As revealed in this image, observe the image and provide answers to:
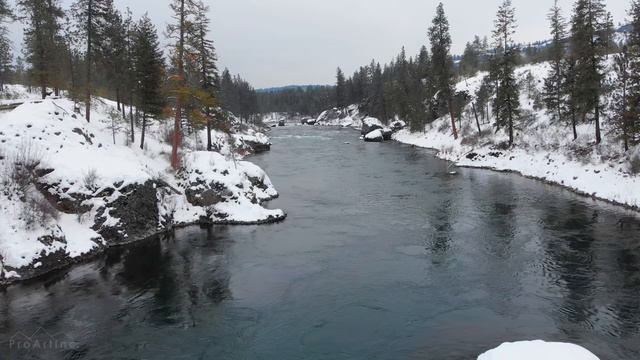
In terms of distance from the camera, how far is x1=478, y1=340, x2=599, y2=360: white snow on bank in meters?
8.96

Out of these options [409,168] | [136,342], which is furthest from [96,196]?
[409,168]

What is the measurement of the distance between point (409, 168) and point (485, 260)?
25926 millimetres

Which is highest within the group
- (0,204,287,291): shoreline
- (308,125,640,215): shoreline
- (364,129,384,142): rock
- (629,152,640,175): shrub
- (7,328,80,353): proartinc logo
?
(364,129,384,142): rock

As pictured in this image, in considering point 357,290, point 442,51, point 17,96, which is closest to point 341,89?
point 442,51

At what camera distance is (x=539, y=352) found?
30.5 ft

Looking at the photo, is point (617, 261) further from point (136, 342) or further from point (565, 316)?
point (136, 342)

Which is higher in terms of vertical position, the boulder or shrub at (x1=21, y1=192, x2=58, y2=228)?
the boulder

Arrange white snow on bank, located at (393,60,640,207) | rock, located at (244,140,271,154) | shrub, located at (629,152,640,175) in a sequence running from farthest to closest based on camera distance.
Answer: rock, located at (244,140,271,154) < white snow on bank, located at (393,60,640,207) < shrub, located at (629,152,640,175)

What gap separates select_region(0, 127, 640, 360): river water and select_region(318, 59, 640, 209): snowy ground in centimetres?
224

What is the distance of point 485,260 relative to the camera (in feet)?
62.3

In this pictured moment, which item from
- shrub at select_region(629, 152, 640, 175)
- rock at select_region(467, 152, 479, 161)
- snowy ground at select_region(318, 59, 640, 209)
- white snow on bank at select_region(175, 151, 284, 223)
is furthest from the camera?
rock at select_region(467, 152, 479, 161)

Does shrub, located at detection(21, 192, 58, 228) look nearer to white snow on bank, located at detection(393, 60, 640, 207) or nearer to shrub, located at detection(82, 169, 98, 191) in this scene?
shrub, located at detection(82, 169, 98, 191)

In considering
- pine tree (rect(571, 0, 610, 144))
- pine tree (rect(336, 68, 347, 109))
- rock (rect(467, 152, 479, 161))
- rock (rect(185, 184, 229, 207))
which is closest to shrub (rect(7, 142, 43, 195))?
rock (rect(185, 184, 229, 207))

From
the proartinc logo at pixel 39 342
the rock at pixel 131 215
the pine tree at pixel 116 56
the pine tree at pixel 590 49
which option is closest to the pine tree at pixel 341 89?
the pine tree at pixel 116 56
